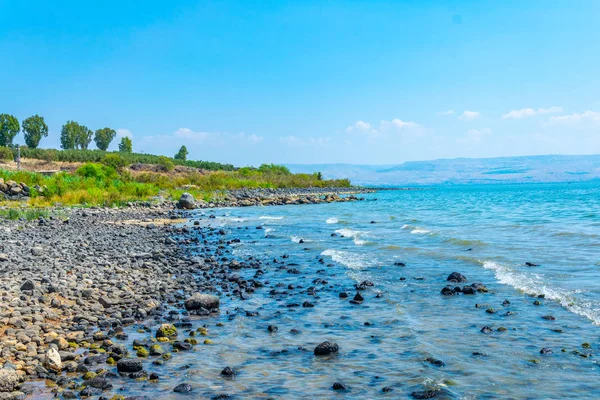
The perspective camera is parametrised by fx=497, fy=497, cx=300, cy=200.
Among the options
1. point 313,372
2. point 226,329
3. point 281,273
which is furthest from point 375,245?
point 313,372

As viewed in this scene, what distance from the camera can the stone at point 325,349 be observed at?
8.83 m

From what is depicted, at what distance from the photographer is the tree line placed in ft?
363

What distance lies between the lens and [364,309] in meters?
11.9

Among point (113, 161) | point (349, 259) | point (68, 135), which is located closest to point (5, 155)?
point (113, 161)

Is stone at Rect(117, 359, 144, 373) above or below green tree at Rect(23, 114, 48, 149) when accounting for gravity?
below

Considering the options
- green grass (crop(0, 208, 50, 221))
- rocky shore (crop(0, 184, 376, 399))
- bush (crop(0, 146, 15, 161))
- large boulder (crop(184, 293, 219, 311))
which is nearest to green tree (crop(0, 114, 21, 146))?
bush (crop(0, 146, 15, 161))

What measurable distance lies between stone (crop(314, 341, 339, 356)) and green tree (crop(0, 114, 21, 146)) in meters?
122

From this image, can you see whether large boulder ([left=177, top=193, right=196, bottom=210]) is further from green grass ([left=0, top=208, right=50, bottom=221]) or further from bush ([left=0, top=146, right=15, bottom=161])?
bush ([left=0, top=146, right=15, bottom=161])

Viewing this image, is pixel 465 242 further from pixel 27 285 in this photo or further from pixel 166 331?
pixel 27 285

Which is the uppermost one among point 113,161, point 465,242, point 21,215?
point 113,161

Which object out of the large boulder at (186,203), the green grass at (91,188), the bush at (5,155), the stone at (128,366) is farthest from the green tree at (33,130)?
the stone at (128,366)

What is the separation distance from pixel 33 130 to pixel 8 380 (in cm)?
12338

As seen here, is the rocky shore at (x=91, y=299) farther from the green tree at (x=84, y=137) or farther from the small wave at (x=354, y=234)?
the green tree at (x=84, y=137)

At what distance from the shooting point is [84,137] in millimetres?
132875
